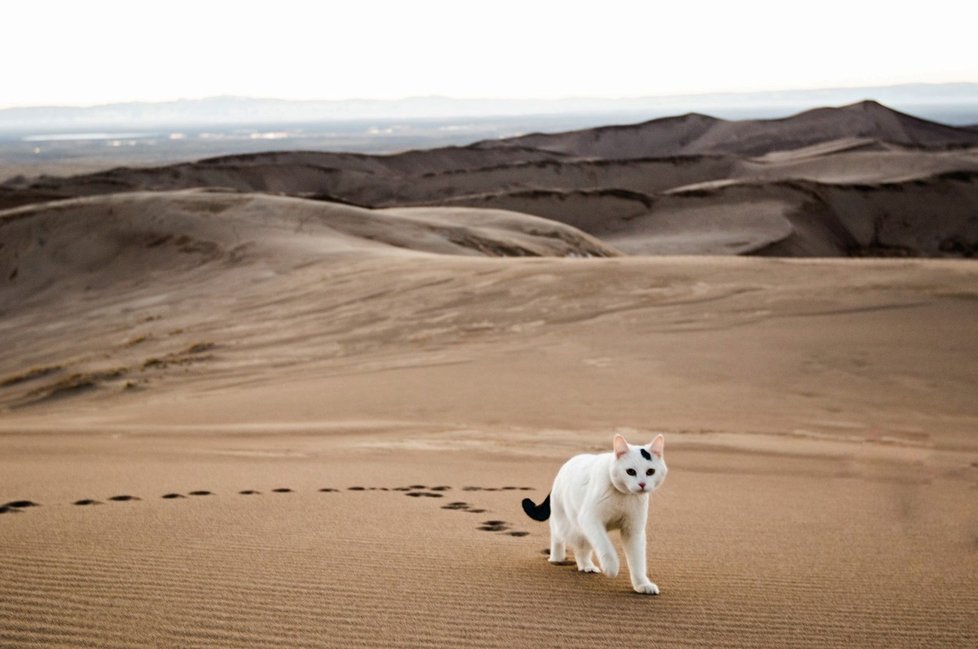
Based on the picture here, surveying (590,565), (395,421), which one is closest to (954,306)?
(395,421)

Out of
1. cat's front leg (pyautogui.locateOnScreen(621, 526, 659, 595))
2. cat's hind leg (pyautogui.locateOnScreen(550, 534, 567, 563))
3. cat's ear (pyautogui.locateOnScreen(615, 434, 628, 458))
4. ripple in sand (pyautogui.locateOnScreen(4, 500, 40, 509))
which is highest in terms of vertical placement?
cat's ear (pyautogui.locateOnScreen(615, 434, 628, 458))

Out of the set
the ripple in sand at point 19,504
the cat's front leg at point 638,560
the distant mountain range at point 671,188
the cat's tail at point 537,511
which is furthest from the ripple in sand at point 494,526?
the distant mountain range at point 671,188

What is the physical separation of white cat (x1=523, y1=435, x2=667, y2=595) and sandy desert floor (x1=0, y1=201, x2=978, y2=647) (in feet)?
0.41

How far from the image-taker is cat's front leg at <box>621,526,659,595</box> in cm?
363

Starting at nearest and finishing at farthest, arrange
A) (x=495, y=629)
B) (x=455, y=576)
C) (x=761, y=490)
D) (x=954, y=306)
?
(x=495, y=629), (x=455, y=576), (x=761, y=490), (x=954, y=306)

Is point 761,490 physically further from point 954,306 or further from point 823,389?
point 954,306

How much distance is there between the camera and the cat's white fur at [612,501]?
340 centimetres

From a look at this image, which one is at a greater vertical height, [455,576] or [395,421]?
[455,576]

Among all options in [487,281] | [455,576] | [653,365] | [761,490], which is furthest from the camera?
Answer: [487,281]

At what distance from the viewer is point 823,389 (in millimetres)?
9461

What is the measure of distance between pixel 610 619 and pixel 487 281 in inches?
444

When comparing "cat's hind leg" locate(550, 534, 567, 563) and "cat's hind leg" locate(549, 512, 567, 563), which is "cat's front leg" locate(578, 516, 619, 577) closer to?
"cat's hind leg" locate(549, 512, 567, 563)

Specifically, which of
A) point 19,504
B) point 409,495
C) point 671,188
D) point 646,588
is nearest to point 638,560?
point 646,588

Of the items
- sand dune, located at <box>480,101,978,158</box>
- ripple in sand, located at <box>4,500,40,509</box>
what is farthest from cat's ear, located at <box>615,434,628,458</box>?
sand dune, located at <box>480,101,978,158</box>
